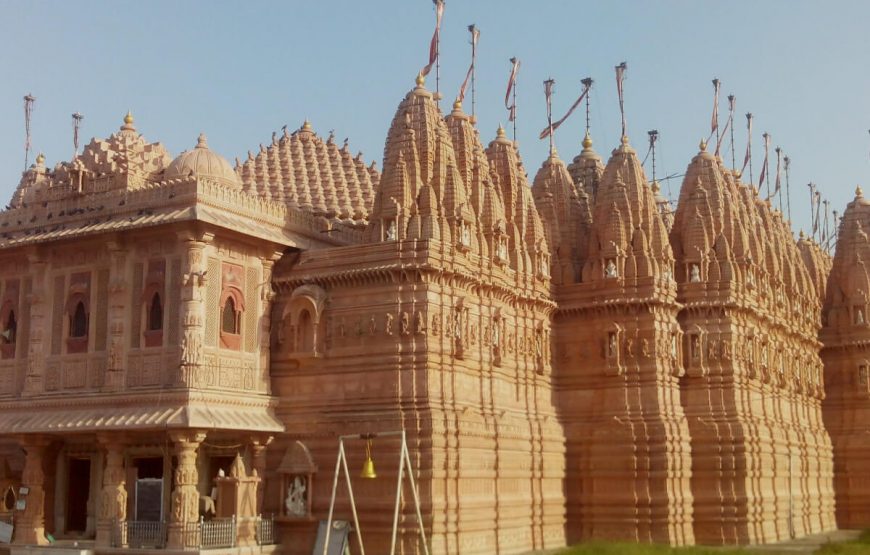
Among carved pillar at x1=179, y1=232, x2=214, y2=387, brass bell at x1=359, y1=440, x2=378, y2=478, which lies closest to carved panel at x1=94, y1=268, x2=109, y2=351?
carved pillar at x1=179, y1=232, x2=214, y2=387

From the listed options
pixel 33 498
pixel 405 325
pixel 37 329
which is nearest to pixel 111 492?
pixel 33 498

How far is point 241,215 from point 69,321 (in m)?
5.59

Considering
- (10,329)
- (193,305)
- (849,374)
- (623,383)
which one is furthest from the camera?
(849,374)

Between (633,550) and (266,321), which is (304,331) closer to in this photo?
(266,321)

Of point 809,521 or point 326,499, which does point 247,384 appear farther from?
point 809,521

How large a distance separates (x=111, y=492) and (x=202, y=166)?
9092mm

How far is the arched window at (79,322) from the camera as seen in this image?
109 feet

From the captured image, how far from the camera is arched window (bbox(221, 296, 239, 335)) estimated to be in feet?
105

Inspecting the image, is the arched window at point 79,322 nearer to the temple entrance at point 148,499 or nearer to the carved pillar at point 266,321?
the temple entrance at point 148,499

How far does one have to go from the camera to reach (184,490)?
29672 mm

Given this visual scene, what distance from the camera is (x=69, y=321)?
33250mm

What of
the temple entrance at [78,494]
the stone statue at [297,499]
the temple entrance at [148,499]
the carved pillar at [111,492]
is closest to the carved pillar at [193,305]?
the carved pillar at [111,492]

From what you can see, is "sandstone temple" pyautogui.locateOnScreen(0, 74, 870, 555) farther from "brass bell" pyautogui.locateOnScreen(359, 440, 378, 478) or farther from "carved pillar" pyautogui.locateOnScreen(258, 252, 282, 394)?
"brass bell" pyautogui.locateOnScreen(359, 440, 378, 478)

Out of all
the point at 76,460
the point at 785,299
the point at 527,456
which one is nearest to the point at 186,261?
the point at 76,460
